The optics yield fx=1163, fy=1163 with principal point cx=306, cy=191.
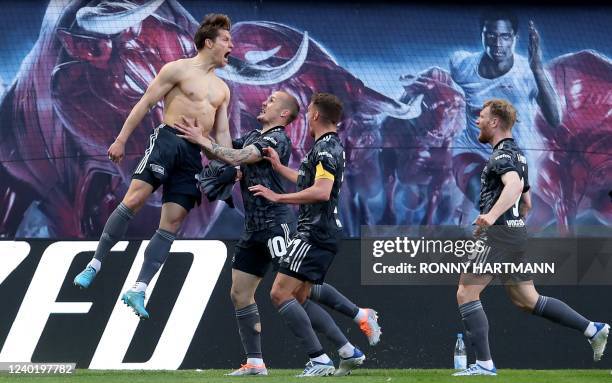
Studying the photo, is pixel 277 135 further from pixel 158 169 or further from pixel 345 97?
pixel 345 97

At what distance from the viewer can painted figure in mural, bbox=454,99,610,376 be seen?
7523 mm

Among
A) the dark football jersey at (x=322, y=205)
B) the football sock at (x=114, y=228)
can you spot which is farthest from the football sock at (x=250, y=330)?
the football sock at (x=114, y=228)

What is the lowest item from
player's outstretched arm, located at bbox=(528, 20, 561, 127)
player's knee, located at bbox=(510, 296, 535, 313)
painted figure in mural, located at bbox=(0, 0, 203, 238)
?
painted figure in mural, located at bbox=(0, 0, 203, 238)

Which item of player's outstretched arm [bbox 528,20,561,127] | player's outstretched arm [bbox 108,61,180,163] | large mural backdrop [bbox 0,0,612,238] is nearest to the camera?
player's outstretched arm [bbox 108,61,180,163]

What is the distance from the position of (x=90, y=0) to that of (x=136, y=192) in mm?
6444

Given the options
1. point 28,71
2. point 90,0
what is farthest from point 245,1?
point 28,71

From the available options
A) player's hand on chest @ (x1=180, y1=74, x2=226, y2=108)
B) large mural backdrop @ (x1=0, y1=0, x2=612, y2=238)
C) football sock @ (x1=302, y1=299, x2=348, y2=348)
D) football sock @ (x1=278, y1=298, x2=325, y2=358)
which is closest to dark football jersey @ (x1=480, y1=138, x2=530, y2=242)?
football sock @ (x1=302, y1=299, x2=348, y2=348)

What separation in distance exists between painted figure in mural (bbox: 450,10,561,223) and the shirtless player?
20.2ft

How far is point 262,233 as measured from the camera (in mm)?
7836

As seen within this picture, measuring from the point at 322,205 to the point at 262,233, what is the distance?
0.56m

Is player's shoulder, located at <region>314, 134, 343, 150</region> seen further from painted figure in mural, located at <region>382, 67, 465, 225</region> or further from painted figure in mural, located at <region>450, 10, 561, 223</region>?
painted figure in mural, located at <region>450, 10, 561, 223</region>

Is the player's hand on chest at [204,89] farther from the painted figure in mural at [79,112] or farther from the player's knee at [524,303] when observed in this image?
the painted figure in mural at [79,112]

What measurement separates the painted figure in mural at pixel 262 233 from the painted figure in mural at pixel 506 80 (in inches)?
235

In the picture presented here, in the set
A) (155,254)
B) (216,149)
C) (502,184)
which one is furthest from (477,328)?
(155,254)
